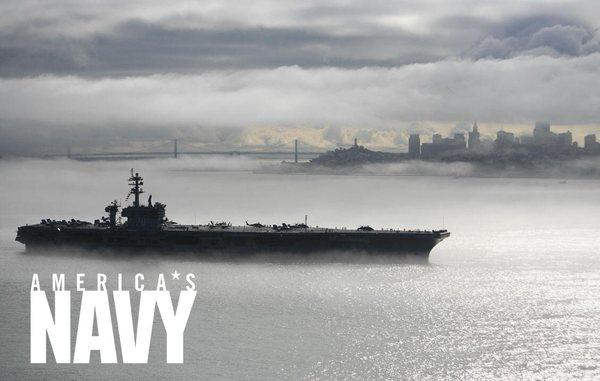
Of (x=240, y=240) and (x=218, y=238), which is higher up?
(x=218, y=238)

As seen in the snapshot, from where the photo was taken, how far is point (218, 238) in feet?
247

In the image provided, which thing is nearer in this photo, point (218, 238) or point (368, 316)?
point (368, 316)

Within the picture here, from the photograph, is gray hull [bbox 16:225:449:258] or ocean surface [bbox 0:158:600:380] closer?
ocean surface [bbox 0:158:600:380]

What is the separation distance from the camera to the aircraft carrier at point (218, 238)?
73.4m

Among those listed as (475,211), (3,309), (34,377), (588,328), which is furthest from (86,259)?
(475,211)

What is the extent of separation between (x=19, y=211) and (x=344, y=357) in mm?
120956

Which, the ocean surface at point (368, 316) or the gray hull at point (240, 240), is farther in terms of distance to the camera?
the gray hull at point (240, 240)

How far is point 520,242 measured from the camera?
9781 centimetres

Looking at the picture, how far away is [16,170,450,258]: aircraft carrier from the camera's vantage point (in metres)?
73.4

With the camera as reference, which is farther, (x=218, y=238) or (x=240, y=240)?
(x=218, y=238)

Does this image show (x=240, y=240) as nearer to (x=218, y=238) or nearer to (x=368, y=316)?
(x=218, y=238)

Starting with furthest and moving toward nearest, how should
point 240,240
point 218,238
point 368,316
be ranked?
1. point 218,238
2. point 240,240
3. point 368,316

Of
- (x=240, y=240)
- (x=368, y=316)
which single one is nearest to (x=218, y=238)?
(x=240, y=240)

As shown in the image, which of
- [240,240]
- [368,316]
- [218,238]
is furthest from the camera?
[218,238]
